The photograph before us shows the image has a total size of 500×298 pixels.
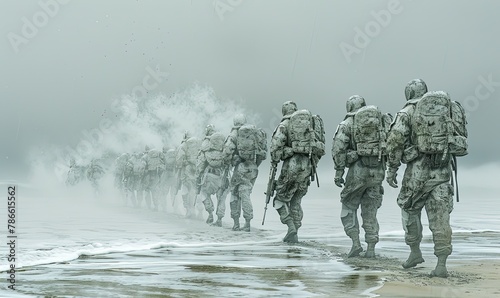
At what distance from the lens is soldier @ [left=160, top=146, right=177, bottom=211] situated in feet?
106

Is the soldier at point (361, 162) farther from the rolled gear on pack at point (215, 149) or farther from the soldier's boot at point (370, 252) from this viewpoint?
the rolled gear on pack at point (215, 149)

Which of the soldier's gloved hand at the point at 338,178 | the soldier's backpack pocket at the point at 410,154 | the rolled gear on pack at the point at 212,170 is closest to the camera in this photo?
the soldier's backpack pocket at the point at 410,154

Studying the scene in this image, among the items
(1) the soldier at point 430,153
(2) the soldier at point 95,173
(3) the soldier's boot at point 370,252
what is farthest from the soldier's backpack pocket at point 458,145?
(2) the soldier at point 95,173

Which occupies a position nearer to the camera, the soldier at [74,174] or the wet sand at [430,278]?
the wet sand at [430,278]

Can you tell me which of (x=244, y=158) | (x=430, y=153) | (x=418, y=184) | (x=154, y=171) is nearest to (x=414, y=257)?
(x=418, y=184)

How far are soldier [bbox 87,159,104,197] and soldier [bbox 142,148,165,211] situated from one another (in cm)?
1670

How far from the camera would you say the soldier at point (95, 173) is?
51062mm

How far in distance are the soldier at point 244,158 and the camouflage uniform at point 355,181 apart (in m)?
6.22

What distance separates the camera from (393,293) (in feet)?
28.6

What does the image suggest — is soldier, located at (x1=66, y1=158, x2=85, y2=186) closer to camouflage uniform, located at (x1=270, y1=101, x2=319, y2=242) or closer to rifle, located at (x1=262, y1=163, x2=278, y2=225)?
rifle, located at (x1=262, y1=163, x2=278, y2=225)

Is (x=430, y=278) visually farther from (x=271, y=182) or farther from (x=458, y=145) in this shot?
(x=271, y=182)

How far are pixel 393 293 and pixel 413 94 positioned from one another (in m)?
3.61

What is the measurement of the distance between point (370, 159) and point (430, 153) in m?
2.41

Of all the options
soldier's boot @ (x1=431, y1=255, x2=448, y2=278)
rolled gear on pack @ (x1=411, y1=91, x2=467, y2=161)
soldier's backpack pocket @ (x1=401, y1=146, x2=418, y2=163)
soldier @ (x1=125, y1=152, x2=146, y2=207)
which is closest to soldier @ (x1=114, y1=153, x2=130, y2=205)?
soldier @ (x1=125, y1=152, x2=146, y2=207)
